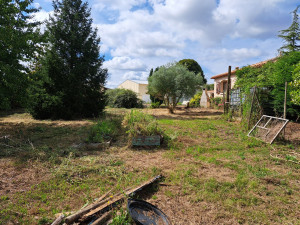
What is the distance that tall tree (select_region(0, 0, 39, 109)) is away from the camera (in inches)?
250

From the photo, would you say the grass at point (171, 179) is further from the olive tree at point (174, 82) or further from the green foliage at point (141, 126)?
the olive tree at point (174, 82)

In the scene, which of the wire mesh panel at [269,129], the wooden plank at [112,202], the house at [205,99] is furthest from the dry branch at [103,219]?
the house at [205,99]

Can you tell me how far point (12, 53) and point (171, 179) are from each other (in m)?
6.88

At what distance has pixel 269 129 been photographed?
6.15 m

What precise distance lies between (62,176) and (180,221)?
7.37ft

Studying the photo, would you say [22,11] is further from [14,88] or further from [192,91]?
[192,91]

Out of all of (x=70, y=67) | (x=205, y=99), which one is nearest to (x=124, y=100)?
(x=205, y=99)

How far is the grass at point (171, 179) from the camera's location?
2.55 meters

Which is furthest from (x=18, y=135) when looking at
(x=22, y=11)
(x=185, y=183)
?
(x=185, y=183)

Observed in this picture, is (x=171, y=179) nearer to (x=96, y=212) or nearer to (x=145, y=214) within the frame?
(x=145, y=214)

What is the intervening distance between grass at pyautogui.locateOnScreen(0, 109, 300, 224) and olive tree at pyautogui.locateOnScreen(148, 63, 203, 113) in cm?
851

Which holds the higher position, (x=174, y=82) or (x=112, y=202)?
(x=174, y=82)

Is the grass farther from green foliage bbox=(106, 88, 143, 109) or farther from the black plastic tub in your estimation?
green foliage bbox=(106, 88, 143, 109)

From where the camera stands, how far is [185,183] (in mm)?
3301
